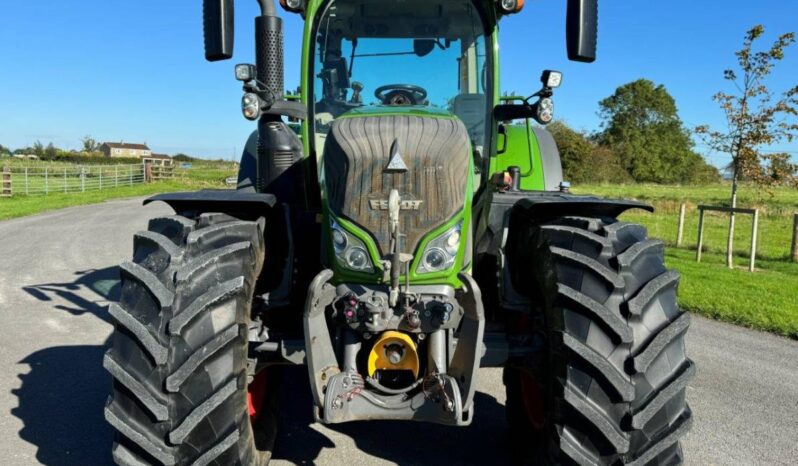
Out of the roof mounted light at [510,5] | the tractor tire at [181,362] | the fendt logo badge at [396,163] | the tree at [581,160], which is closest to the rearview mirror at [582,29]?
the roof mounted light at [510,5]

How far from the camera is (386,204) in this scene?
3248 mm

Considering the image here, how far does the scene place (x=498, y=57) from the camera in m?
4.29

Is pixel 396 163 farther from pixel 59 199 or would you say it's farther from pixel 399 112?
pixel 59 199

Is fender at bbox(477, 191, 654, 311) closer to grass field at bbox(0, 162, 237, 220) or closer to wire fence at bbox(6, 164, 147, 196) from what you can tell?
grass field at bbox(0, 162, 237, 220)

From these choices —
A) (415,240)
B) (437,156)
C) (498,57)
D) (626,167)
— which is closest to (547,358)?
(415,240)

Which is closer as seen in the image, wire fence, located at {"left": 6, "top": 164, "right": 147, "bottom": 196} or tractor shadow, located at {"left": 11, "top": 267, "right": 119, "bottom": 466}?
tractor shadow, located at {"left": 11, "top": 267, "right": 119, "bottom": 466}

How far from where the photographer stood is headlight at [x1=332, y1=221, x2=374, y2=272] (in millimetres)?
3271

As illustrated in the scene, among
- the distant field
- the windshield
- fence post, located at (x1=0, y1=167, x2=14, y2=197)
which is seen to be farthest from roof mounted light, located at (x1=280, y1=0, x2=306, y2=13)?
fence post, located at (x1=0, y1=167, x2=14, y2=197)

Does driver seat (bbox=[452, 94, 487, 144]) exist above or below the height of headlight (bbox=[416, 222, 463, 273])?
above

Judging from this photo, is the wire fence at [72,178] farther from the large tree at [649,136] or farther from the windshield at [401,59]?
the large tree at [649,136]

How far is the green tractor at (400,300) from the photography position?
113 inches

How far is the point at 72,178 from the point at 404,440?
36.6 m

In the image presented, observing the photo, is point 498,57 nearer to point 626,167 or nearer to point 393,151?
point 393,151

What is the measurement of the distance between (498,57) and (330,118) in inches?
46.8
